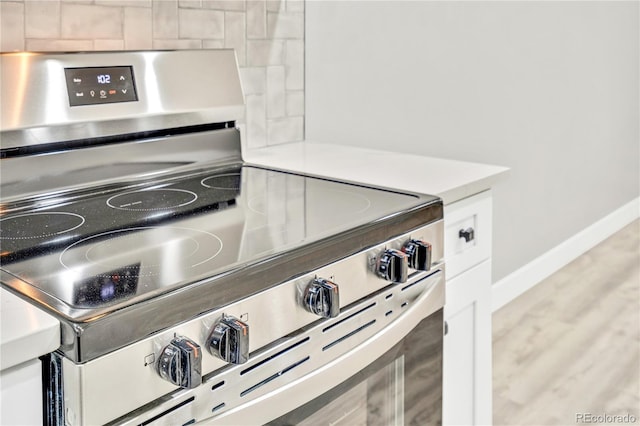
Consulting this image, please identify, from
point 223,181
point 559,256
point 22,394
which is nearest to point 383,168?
point 223,181

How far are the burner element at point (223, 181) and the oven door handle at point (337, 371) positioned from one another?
0.44 meters

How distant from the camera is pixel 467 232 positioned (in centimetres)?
151

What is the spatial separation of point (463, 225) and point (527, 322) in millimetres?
1472

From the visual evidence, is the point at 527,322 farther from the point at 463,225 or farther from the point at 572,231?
the point at 463,225

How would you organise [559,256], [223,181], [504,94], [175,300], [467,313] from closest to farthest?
[175,300] < [223,181] < [467,313] < [504,94] < [559,256]

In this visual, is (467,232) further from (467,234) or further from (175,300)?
(175,300)

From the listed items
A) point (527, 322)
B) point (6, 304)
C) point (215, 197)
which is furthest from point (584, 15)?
point (6, 304)

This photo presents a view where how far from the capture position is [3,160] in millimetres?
1211

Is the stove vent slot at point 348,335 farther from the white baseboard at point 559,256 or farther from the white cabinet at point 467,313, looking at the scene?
the white baseboard at point 559,256

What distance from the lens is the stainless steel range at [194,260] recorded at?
80cm

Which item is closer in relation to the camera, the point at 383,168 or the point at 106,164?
the point at 106,164

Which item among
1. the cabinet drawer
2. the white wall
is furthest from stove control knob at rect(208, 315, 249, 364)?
the white wall

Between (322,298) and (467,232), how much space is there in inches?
24.3

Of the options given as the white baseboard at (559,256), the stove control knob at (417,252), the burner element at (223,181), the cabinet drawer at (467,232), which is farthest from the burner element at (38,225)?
the white baseboard at (559,256)
